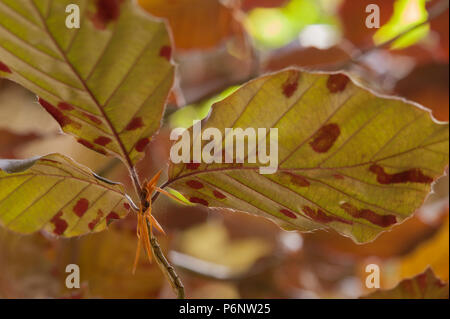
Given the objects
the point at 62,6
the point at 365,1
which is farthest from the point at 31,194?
the point at 365,1

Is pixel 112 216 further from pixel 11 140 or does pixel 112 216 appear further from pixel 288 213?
pixel 11 140

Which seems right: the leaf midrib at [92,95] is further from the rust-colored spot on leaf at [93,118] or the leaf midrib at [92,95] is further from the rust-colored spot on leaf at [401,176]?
the rust-colored spot on leaf at [401,176]

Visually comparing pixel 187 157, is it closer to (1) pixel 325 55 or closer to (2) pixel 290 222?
(2) pixel 290 222

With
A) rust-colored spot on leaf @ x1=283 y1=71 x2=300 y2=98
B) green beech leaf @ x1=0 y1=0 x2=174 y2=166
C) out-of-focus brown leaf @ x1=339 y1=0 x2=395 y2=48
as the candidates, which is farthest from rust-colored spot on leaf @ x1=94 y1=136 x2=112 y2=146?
out-of-focus brown leaf @ x1=339 y1=0 x2=395 y2=48

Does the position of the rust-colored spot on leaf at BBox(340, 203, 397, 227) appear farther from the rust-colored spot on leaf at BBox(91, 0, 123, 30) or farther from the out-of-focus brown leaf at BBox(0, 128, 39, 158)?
the out-of-focus brown leaf at BBox(0, 128, 39, 158)

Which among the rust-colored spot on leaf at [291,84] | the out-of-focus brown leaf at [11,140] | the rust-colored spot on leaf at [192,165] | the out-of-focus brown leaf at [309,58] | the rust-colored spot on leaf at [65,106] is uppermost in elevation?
the out-of-focus brown leaf at [309,58]

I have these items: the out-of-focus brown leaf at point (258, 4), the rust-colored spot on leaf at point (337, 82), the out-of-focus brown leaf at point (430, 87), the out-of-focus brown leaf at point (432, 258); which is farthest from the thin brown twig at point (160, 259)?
the out-of-focus brown leaf at point (258, 4)
